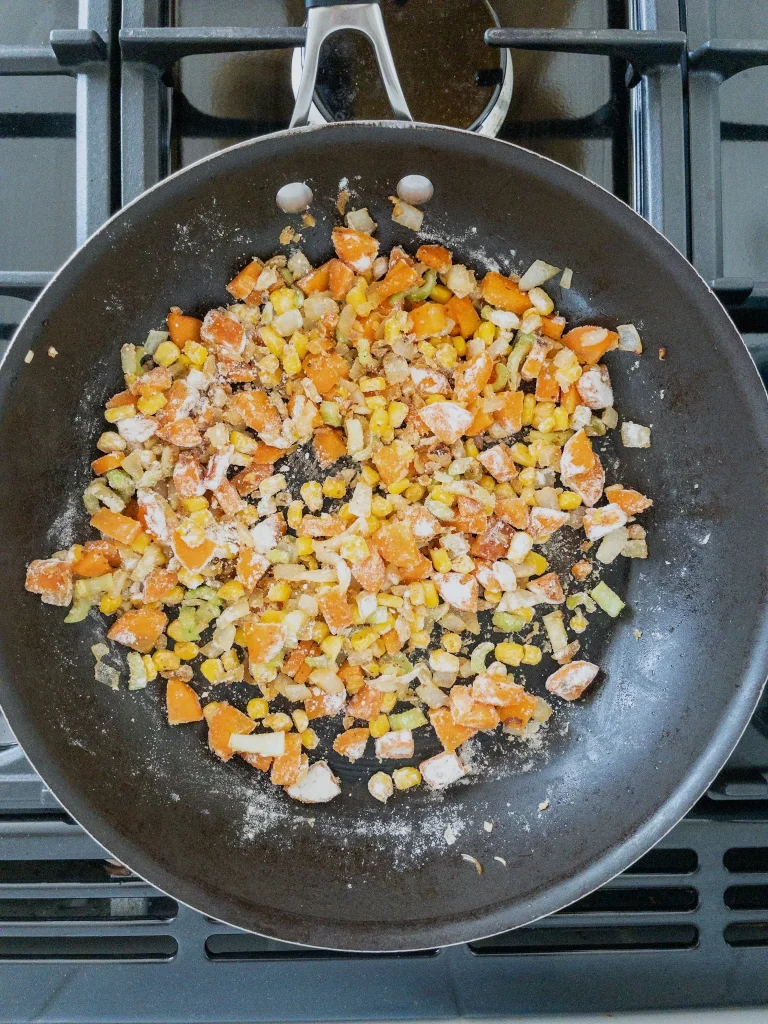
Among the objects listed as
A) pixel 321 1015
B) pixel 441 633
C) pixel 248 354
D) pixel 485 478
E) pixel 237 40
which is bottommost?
pixel 321 1015

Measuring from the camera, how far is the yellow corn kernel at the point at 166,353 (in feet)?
3.70

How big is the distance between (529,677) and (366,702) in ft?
0.84

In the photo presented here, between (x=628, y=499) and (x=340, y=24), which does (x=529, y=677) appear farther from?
(x=340, y=24)

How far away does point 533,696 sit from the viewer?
1.22 m

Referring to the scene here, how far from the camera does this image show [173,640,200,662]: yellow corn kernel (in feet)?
3.85

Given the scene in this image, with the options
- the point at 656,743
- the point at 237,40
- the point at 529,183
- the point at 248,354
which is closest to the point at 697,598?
the point at 656,743

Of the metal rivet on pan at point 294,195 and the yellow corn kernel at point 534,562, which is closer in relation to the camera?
the metal rivet on pan at point 294,195

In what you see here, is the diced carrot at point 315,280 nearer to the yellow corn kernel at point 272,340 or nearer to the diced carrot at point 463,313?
the yellow corn kernel at point 272,340

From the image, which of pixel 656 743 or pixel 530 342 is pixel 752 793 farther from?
pixel 530 342

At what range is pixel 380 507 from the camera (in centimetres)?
117

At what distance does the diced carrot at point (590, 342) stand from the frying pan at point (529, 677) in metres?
0.02

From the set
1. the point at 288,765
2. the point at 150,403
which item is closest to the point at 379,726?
the point at 288,765

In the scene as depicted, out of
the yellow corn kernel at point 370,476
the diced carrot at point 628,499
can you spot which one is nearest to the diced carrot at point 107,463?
the yellow corn kernel at point 370,476

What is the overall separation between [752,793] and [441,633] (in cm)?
49
